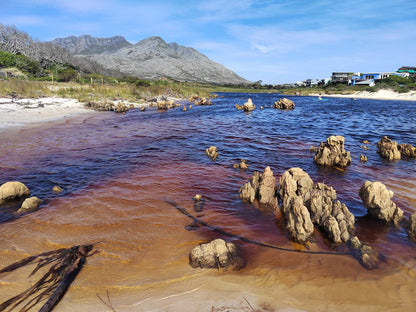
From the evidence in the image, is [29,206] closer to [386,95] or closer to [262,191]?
[262,191]

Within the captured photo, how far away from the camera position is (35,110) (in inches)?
821

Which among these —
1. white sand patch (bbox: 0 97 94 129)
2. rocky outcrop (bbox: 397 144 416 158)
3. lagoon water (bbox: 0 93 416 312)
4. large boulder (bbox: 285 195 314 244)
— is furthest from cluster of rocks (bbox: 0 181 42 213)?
rocky outcrop (bbox: 397 144 416 158)

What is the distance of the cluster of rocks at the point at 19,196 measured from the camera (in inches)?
239

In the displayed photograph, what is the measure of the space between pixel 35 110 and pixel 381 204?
89.7 ft

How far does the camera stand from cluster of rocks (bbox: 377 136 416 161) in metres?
11.0

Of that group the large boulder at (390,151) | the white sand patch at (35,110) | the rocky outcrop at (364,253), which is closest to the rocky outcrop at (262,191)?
the rocky outcrop at (364,253)

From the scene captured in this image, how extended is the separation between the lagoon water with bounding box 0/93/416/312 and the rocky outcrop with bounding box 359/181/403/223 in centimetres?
30

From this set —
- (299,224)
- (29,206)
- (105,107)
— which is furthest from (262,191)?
(105,107)

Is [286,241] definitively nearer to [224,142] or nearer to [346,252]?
[346,252]

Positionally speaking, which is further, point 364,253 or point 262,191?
point 262,191

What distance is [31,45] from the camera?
65250 millimetres

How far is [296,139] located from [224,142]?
5712 mm

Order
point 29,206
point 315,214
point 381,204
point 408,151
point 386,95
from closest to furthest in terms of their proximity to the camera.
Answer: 1. point 315,214
2. point 381,204
3. point 29,206
4. point 408,151
5. point 386,95

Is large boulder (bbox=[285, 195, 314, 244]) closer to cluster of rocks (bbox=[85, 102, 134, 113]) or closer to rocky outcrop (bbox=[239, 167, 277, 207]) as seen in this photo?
rocky outcrop (bbox=[239, 167, 277, 207])
